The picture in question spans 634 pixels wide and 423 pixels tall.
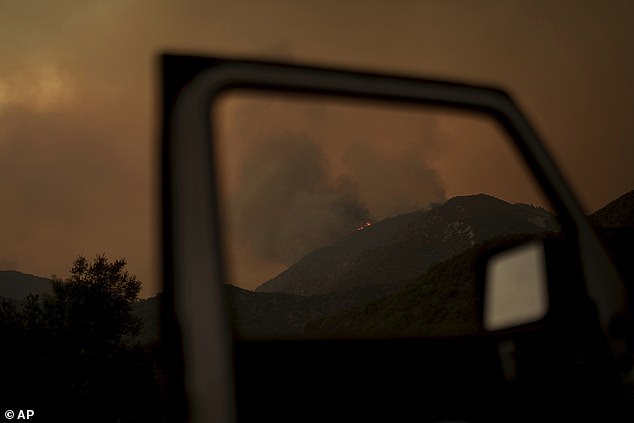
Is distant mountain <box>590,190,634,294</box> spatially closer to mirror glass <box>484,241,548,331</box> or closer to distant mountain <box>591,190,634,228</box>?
mirror glass <box>484,241,548,331</box>

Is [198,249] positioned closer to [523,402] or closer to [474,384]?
[523,402]

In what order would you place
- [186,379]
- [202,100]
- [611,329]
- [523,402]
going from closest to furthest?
1. [186,379]
2. [202,100]
3. [611,329]
4. [523,402]

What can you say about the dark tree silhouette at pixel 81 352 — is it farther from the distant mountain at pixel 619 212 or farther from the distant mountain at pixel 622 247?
the distant mountain at pixel 622 247

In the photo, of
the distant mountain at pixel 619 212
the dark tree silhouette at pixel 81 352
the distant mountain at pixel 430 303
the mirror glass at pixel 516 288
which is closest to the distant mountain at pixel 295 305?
the distant mountain at pixel 430 303

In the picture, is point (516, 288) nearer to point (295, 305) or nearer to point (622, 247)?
point (622, 247)

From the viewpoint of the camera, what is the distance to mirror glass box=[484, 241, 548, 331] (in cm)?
208

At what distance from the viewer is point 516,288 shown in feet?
7.36

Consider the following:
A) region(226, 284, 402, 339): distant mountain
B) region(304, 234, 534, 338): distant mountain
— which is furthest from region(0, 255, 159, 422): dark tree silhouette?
region(226, 284, 402, 339): distant mountain

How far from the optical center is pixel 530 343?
2184 millimetres

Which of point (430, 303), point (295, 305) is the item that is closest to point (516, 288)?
point (430, 303)

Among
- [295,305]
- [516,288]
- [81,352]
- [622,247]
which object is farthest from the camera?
[295,305]

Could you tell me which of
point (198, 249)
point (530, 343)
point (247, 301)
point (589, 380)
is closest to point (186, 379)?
point (198, 249)

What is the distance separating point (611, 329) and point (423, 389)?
693 millimetres

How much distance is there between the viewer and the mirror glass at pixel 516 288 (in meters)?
2.08
